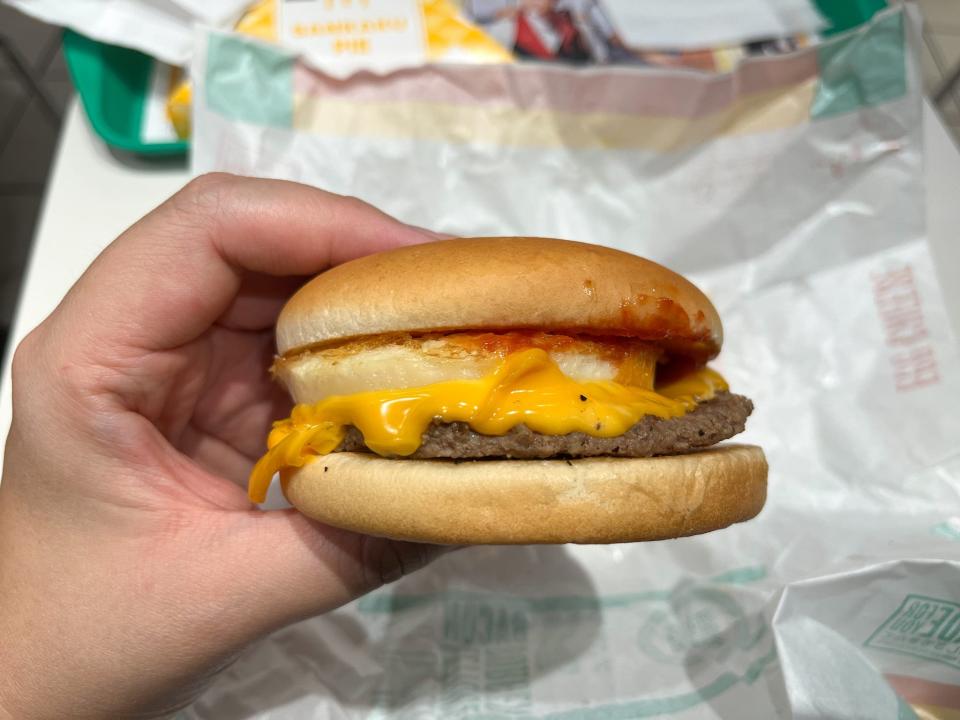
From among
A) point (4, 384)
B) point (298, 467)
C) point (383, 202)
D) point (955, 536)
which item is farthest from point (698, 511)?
point (4, 384)

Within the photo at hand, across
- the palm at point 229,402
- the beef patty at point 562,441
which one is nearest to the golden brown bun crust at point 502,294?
the beef patty at point 562,441

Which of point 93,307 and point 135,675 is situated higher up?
point 93,307

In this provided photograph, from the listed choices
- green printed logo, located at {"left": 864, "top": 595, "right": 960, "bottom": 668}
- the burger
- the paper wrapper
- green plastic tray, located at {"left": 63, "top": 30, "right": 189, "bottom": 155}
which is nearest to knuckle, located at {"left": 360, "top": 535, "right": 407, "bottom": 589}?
the burger

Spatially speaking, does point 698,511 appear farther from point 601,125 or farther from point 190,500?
point 601,125

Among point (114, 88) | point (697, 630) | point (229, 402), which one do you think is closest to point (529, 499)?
point (697, 630)

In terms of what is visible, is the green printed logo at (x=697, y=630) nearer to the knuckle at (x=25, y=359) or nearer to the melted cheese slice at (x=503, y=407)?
the melted cheese slice at (x=503, y=407)

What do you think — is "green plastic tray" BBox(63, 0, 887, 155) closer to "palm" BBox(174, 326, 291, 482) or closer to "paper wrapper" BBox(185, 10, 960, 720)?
"paper wrapper" BBox(185, 10, 960, 720)
